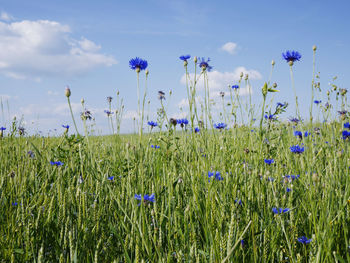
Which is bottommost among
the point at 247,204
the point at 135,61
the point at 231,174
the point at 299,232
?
the point at 299,232

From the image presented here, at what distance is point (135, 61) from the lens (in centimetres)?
167

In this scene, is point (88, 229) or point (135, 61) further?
point (135, 61)

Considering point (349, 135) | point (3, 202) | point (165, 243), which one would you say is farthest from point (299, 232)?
point (3, 202)

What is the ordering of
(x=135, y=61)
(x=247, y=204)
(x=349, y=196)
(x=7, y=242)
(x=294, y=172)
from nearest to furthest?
1. (x=7, y=242)
2. (x=247, y=204)
3. (x=349, y=196)
4. (x=135, y=61)
5. (x=294, y=172)

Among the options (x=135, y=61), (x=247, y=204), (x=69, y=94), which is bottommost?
(x=247, y=204)

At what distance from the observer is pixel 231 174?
1720mm

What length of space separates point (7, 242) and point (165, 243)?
740mm

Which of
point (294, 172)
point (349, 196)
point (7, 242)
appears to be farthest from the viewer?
point (294, 172)

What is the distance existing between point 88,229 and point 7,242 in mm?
371

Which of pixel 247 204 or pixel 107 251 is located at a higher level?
pixel 247 204

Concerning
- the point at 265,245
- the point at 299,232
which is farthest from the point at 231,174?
the point at 265,245

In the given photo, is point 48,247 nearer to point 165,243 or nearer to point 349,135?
point 165,243

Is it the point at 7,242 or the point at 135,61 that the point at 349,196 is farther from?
the point at 7,242

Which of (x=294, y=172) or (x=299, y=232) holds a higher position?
(x=294, y=172)
